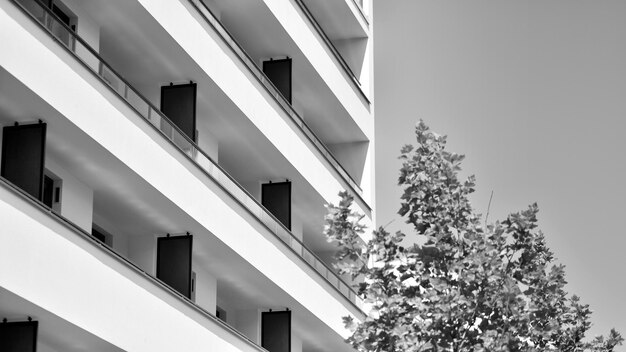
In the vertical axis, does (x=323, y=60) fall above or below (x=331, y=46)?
below

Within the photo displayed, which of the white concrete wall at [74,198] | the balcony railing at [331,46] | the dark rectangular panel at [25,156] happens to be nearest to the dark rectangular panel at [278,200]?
Answer: the balcony railing at [331,46]

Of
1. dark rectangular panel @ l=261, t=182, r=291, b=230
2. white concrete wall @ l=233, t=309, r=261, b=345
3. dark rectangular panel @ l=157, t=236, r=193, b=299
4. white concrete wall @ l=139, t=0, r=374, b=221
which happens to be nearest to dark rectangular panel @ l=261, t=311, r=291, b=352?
white concrete wall @ l=233, t=309, r=261, b=345

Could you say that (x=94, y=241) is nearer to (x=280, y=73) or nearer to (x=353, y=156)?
(x=280, y=73)

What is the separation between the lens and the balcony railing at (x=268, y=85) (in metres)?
33.6

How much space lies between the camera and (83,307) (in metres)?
25.2

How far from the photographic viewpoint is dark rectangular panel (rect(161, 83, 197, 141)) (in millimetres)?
33281

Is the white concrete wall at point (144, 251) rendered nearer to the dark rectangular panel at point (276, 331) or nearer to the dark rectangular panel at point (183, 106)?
the dark rectangular panel at point (183, 106)

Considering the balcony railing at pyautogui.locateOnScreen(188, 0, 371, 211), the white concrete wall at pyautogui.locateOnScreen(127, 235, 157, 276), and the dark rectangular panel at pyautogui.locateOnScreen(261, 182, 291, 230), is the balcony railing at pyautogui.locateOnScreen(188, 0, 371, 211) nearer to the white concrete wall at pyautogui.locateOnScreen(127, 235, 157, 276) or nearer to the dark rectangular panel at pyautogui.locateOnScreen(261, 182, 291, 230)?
the dark rectangular panel at pyautogui.locateOnScreen(261, 182, 291, 230)

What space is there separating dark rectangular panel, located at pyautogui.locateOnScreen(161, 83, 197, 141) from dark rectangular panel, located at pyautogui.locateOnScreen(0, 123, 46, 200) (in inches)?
324

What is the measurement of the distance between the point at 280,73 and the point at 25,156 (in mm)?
16642

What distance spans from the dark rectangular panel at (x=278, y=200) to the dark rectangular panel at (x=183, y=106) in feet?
21.7

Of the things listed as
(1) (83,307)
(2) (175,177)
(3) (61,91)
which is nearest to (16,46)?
(3) (61,91)

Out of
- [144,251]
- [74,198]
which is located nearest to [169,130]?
[74,198]

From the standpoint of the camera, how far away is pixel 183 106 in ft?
109
